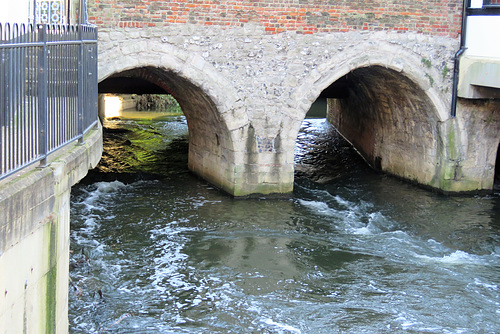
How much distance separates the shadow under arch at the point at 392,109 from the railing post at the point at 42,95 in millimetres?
7133

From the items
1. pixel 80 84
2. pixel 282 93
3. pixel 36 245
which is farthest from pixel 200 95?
pixel 36 245

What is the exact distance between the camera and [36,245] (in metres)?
4.62

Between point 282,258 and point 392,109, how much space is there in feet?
20.2

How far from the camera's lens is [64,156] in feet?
17.4

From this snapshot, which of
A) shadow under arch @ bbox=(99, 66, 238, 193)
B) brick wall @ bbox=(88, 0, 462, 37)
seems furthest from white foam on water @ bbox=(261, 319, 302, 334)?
brick wall @ bbox=(88, 0, 462, 37)

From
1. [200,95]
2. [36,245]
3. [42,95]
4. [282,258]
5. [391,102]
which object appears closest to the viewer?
[36,245]

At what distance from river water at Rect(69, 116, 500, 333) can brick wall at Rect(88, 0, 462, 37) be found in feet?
10.9

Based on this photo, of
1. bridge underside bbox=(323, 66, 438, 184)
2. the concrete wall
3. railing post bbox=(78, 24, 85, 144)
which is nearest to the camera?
the concrete wall

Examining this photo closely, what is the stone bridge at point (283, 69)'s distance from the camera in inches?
416

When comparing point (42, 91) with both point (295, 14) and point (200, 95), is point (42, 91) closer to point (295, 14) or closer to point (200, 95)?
point (200, 95)

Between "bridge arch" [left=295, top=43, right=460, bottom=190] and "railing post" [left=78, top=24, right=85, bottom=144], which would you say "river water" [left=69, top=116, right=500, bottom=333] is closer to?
"bridge arch" [left=295, top=43, right=460, bottom=190]

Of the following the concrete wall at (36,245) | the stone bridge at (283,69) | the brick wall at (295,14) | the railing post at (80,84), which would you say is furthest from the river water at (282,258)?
the brick wall at (295,14)

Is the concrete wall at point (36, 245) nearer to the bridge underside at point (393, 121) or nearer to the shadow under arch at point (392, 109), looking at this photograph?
the shadow under arch at point (392, 109)

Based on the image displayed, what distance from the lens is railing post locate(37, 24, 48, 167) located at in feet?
15.8
